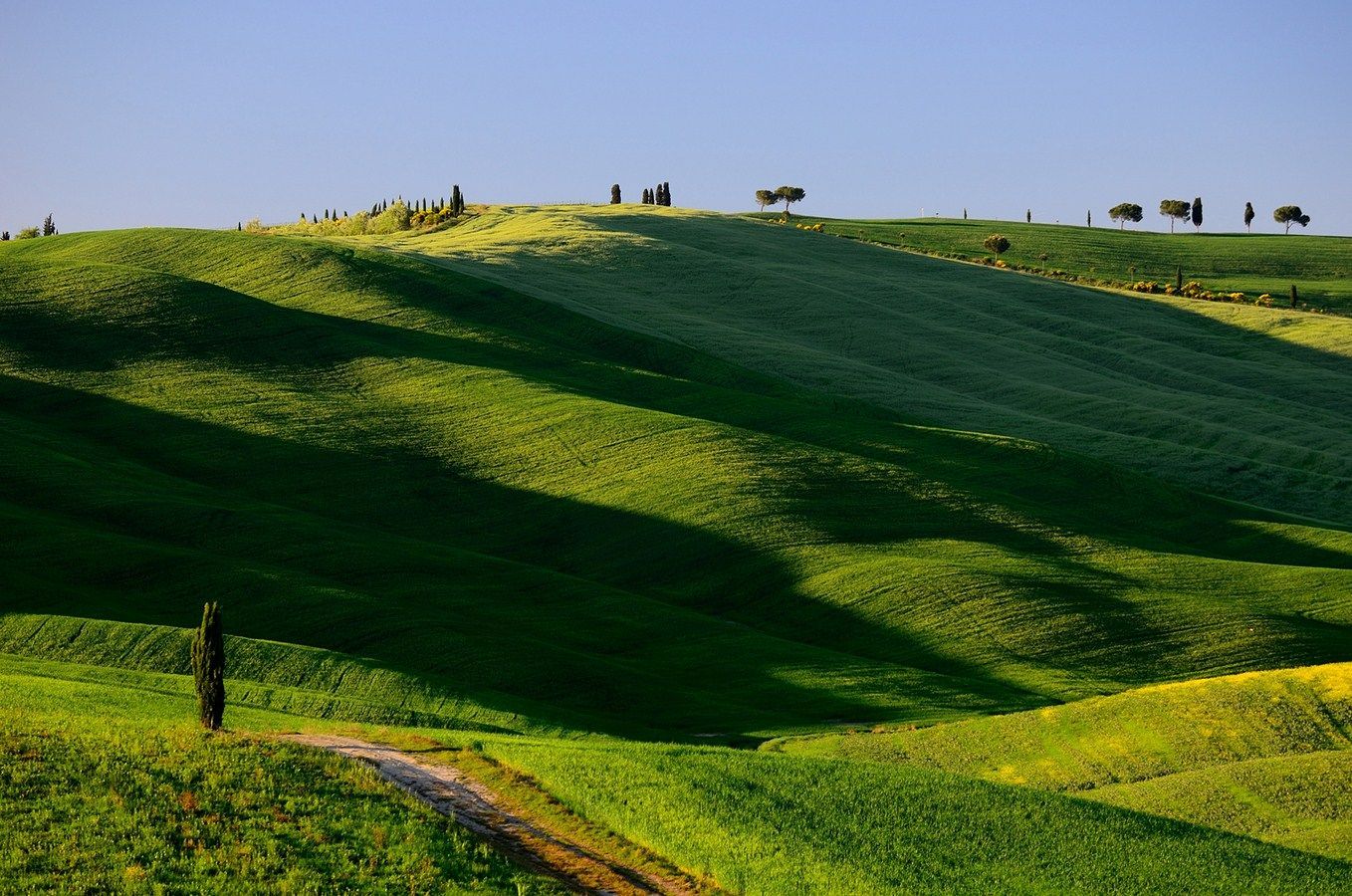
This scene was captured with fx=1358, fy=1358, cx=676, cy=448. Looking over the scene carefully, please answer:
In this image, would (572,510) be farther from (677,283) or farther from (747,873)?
(677,283)

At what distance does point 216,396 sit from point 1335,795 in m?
57.6

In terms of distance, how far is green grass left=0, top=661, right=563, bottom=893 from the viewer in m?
18.3

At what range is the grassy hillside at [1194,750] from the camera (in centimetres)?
2520

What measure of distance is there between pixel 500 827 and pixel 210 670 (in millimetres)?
7636

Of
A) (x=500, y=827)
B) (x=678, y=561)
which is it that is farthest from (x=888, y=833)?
(x=678, y=561)

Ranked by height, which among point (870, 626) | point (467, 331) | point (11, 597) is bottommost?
point (870, 626)

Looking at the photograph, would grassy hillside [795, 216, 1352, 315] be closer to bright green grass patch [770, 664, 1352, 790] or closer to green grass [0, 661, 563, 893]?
bright green grass patch [770, 664, 1352, 790]

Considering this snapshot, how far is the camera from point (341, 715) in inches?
1296

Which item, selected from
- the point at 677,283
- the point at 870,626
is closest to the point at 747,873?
Result: the point at 870,626

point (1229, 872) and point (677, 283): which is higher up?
point (677, 283)

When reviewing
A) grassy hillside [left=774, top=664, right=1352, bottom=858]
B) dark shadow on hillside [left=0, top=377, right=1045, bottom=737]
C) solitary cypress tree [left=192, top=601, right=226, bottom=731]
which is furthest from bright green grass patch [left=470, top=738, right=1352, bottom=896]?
dark shadow on hillside [left=0, top=377, right=1045, bottom=737]

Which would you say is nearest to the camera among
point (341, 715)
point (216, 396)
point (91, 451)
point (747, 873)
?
point (747, 873)

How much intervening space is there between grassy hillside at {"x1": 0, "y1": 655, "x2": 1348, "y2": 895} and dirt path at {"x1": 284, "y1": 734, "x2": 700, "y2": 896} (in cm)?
66

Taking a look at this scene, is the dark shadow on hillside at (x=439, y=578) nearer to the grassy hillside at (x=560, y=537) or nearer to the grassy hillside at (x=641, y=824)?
the grassy hillside at (x=560, y=537)
